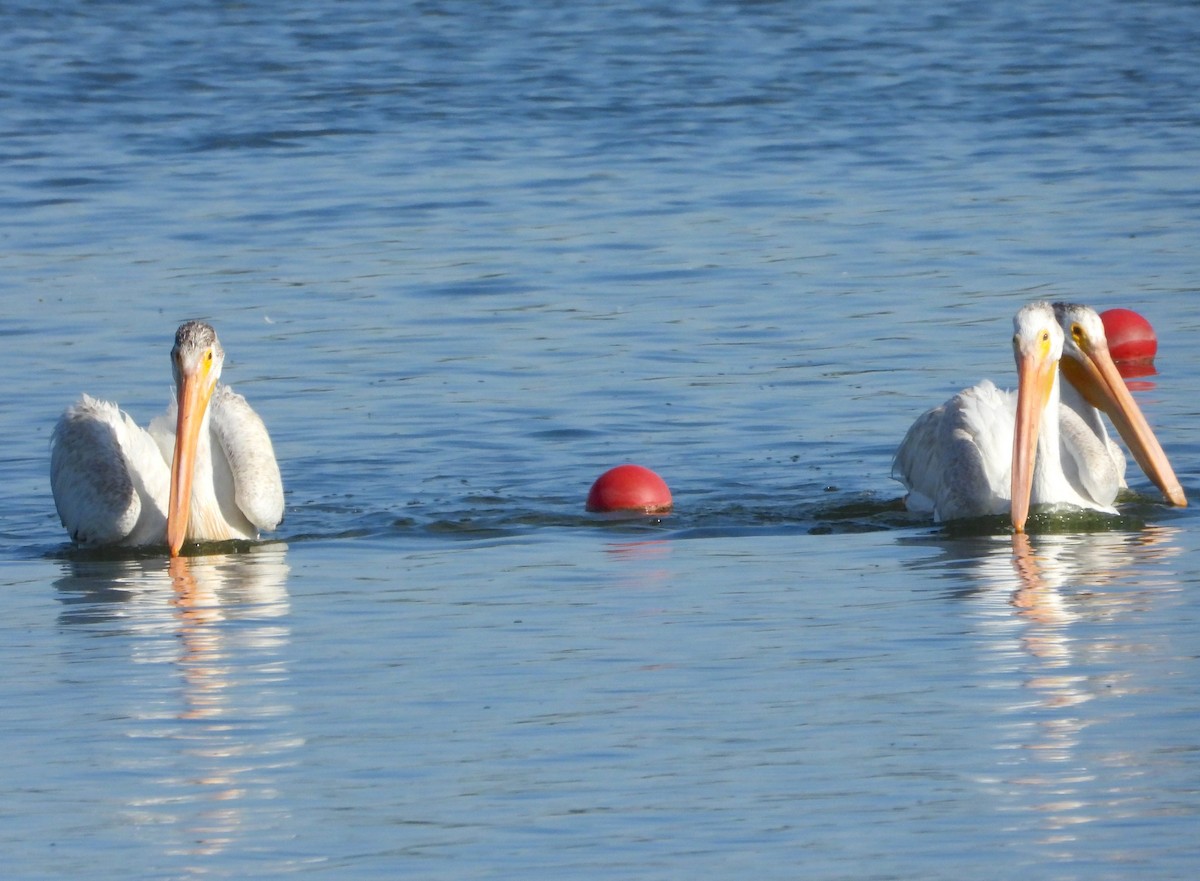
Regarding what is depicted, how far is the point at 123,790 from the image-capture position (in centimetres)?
638

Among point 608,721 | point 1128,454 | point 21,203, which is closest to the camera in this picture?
point 608,721

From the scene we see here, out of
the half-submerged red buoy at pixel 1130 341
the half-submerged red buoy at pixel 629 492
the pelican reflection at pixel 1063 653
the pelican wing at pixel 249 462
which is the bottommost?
the pelican reflection at pixel 1063 653

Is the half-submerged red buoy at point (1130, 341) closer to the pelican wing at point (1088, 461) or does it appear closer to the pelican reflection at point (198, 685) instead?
the pelican wing at point (1088, 461)

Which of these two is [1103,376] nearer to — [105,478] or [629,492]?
[629,492]

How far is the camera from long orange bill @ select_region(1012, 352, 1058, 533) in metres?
9.65

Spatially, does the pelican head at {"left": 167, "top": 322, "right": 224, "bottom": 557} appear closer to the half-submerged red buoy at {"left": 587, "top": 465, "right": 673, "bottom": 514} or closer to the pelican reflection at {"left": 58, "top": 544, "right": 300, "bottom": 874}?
the pelican reflection at {"left": 58, "top": 544, "right": 300, "bottom": 874}

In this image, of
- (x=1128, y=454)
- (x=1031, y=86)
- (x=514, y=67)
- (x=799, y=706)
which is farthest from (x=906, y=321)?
(x=514, y=67)

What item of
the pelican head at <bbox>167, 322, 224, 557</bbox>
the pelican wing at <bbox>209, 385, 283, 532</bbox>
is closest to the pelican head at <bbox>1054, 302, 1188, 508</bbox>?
the pelican wing at <bbox>209, 385, 283, 532</bbox>

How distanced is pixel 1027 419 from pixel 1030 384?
0.54 ft

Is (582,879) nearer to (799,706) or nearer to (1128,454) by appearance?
(799,706)

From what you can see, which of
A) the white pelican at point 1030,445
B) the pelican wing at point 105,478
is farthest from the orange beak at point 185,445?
the white pelican at point 1030,445

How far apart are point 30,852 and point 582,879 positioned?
1.32m

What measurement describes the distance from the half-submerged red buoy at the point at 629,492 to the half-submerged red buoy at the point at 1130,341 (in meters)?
3.86

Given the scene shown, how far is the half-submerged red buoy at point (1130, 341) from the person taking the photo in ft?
43.3
